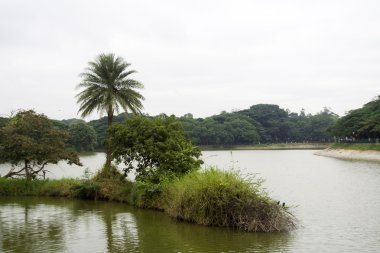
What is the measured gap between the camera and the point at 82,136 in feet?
378

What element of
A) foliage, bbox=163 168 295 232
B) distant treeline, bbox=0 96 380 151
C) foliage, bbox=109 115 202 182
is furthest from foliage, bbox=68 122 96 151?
foliage, bbox=163 168 295 232

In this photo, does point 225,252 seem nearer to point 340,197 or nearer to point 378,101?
point 340,197

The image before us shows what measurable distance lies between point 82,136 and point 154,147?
88.8 metres

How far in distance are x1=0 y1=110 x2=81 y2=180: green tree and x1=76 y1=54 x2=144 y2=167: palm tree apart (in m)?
3.44

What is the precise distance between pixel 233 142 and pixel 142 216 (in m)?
139

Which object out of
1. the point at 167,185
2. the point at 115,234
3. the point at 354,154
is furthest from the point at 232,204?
the point at 354,154

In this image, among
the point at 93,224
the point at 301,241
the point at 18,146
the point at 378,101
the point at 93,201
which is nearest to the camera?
the point at 301,241

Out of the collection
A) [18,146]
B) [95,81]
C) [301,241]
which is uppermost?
[95,81]

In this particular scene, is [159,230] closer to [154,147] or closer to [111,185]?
[154,147]

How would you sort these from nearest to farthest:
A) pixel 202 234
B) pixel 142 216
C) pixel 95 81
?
1. pixel 202 234
2. pixel 142 216
3. pixel 95 81

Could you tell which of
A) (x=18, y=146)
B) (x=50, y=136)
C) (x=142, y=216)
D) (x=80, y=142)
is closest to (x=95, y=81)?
(x=50, y=136)

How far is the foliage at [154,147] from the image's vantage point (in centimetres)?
2955

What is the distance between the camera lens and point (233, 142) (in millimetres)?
163625

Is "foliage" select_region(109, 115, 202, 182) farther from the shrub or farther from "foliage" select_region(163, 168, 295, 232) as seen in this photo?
"foliage" select_region(163, 168, 295, 232)
